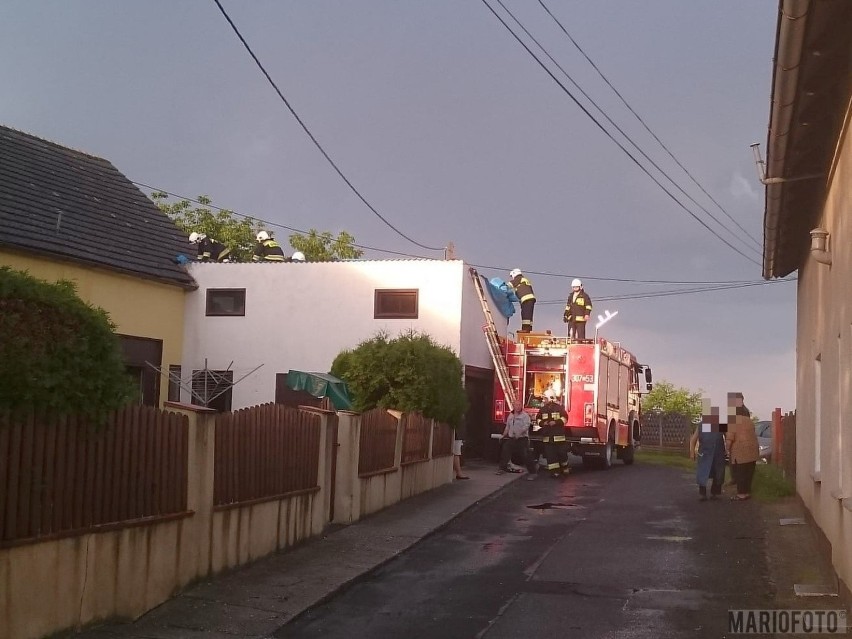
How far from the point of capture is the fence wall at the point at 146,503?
6828 mm

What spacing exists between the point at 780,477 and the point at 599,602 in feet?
39.0

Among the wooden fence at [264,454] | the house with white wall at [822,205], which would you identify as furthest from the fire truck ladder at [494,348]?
the wooden fence at [264,454]

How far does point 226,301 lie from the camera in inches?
915

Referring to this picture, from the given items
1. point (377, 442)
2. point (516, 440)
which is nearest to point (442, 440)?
point (516, 440)

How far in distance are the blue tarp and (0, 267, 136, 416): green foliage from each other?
17237mm

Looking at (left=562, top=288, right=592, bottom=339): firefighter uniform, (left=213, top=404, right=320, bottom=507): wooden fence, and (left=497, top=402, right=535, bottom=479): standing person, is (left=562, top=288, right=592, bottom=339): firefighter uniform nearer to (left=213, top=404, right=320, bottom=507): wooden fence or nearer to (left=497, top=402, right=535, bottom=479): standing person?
(left=497, top=402, right=535, bottom=479): standing person

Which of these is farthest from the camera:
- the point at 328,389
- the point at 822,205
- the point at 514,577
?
the point at 328,389

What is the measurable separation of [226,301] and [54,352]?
16.5m

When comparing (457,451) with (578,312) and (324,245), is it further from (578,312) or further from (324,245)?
(324,245)

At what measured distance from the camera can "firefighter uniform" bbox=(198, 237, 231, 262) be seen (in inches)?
938

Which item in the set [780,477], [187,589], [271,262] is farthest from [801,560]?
[271,262]

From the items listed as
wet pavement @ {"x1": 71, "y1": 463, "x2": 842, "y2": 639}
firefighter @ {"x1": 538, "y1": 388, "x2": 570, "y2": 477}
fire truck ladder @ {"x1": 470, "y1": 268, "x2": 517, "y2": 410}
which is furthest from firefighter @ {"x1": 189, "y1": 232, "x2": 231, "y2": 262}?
wet pavement @ {"x1": 71, "y1": 463, "x2": 842, "y2": 639}

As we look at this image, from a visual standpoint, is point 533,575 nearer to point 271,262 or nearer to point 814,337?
point 814,337

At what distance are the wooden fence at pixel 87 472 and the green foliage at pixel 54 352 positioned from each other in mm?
190
